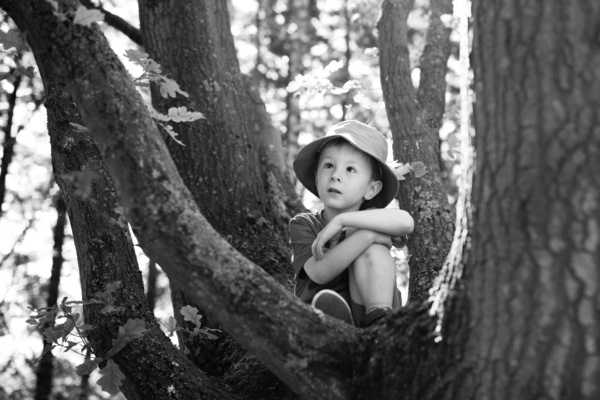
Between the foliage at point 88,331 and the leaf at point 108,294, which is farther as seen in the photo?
the leaf at point 108,294

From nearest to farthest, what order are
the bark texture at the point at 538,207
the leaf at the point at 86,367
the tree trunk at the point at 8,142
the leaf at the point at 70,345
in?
the bark texture at the point at 538,207
the leaf at the point at 86,367
the leaf at the point at 70,345
the tree trunk at the point at 8,142

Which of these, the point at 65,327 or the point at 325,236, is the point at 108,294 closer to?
the point at 65,327

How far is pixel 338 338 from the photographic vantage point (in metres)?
2.30

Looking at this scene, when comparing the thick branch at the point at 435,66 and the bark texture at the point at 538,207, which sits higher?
the thick branch at the point at 435,66

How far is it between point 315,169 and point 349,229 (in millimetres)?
535

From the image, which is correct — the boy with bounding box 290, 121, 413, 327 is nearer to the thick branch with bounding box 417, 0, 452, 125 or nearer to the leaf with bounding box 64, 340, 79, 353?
the leaf with bounding box 64, 340, 79, 353

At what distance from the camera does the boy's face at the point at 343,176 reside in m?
3.38

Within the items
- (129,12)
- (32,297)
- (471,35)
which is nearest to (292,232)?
(471,35)

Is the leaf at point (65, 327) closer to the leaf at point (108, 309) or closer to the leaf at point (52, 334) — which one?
the leaf at point (52, 334)

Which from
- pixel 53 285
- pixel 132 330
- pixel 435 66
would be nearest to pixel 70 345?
pixel 132 330

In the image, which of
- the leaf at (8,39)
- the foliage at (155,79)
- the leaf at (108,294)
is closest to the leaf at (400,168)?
the foliage at (155,79)

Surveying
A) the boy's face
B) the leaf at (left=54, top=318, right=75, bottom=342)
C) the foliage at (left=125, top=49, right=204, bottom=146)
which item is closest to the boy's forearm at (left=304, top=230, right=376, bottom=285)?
the boy's face

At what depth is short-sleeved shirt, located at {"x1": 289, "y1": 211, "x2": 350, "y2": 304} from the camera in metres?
3.24

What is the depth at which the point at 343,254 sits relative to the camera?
9.95ft
